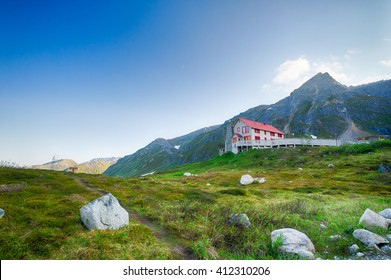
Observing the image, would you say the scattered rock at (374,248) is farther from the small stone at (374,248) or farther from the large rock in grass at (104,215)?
the large rock in grass at (104,215)

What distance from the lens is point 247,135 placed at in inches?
3039

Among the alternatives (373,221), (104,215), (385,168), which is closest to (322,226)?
(373,221)

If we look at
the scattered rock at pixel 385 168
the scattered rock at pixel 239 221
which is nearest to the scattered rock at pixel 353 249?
the scattered rock at pixel 239 221

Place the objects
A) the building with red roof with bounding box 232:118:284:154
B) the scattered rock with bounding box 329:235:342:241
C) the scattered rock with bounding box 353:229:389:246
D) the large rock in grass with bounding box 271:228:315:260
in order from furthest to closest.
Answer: the building with red roof with bounding box 232:118:284:154, the scattered rock with bounding box 329:235:342:241, the scattered rock with bounding box 353:229:389:246, the large rock in grass with bounding box 271:228:315:260

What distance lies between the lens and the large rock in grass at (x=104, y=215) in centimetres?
1070

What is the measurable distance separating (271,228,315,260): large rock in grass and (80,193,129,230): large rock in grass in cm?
740

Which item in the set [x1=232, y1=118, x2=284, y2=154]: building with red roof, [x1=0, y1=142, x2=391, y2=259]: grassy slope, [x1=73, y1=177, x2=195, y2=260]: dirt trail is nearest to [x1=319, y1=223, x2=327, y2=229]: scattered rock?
[x1=0, y1=142, x2=391, y2=259]: grassy slope

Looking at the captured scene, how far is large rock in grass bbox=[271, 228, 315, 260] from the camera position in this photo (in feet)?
27.9

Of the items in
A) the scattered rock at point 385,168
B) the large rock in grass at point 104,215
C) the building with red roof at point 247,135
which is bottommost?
the scattered rock at point 385,168

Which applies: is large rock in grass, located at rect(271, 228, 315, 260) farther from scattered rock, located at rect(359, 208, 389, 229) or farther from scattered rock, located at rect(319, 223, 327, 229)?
scattered rock, located at rect(359, 208, 389, 229)

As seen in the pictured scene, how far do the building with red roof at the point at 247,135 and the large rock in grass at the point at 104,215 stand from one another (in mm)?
65837
